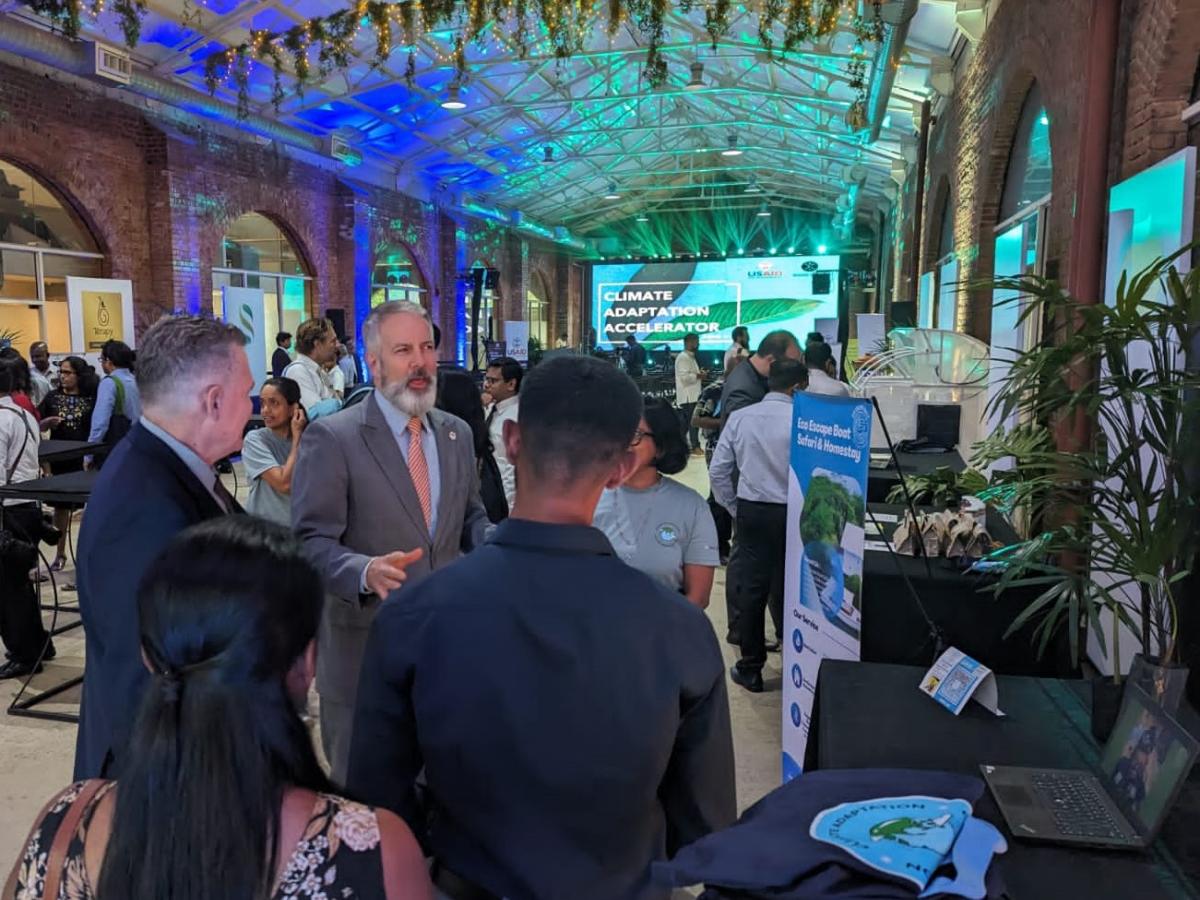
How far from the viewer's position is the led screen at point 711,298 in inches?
799

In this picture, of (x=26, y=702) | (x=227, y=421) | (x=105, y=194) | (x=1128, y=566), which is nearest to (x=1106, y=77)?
(x=1128, y=566)

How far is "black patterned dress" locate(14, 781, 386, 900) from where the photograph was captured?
893 mm

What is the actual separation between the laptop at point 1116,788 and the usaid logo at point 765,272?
1957cm

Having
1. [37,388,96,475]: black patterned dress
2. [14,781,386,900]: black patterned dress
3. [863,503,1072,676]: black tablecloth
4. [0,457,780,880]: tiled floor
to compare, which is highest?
[37,388,96,475]: black patterned dress

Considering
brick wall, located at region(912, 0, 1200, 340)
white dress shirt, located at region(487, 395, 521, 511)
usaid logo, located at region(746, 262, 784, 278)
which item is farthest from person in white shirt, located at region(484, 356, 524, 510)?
usaid logo, located at region(746, 262, 784, 278)

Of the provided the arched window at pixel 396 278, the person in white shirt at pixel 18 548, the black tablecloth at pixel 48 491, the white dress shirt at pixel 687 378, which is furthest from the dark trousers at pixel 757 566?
the arched window at pixel 396 278

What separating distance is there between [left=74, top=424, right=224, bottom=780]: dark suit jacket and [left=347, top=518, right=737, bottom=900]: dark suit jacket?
1.88 feet

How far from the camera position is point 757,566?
12.8 feet

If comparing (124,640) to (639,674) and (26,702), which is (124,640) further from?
(26,702)

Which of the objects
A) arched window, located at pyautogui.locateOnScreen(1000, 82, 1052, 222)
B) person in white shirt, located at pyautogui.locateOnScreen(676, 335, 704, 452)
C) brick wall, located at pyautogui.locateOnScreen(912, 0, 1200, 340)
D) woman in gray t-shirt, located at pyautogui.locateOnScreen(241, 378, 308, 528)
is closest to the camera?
brick wall, located at pyautogui.locateOnScreen(912, 0, 1200, 340)

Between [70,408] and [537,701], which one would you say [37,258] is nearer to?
[70,408]

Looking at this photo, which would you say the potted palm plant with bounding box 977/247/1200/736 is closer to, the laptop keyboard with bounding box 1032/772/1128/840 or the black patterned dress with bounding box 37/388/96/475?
the laptop keyboard with bounding box 1032/772/1128/840

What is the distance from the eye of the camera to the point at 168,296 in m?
10.1

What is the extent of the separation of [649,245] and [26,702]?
22475 millimetres
